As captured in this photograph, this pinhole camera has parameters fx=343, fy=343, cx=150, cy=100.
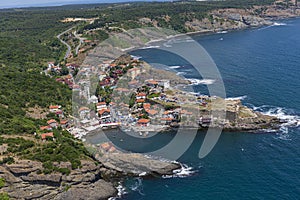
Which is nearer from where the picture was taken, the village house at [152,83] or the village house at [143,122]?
the village house at [143,122]

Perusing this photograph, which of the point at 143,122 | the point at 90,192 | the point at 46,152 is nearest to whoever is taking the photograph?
the point at 90,192

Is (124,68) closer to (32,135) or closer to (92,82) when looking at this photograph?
(92,82)

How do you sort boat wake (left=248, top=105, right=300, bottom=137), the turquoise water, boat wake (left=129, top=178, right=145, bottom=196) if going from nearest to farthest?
the turquoise water < boat wake (left=129, top=178, right=145, bottom=196) < boat wake (left=248, top=105, right=300, bottom=137)

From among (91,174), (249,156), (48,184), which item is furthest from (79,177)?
(249,156)

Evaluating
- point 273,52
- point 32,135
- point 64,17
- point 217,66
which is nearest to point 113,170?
point 32,135

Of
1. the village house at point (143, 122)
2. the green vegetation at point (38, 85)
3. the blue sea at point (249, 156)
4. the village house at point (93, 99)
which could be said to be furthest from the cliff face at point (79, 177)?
the village house at point (93, 99)

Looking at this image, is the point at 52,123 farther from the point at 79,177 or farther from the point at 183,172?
the point at 183,172

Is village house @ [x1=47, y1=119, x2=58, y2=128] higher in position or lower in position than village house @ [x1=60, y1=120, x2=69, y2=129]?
higher

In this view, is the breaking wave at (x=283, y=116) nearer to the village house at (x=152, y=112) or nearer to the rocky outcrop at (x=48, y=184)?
the village house at (x=152, y=112)

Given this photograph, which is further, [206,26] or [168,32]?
[206,26]

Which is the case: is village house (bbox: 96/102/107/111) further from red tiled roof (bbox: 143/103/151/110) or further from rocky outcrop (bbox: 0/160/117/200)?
rocky outcrop (bbox: 0/160/117/200)

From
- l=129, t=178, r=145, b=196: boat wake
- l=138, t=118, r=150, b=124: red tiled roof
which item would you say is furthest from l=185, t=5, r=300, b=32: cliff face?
l=129, t=178, r=145, b=196: boat wake
